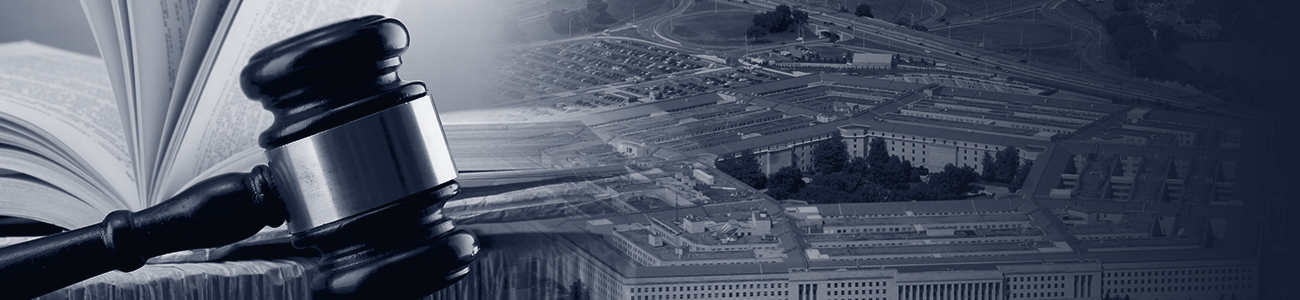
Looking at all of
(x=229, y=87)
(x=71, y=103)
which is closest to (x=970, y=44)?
(x=229, y=87)

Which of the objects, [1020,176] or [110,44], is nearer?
[110,44]

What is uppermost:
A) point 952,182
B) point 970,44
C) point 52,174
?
point 970,44

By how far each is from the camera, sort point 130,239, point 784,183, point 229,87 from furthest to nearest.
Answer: point 784,183
point 229,87
point 130,239

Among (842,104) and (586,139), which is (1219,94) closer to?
(842,104)

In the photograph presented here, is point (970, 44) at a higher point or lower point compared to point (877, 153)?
higher

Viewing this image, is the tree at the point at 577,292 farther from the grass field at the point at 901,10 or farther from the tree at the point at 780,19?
the grass field at the point at 901,10

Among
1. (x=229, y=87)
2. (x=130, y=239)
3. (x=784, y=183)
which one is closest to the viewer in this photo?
(x=130, y=239)

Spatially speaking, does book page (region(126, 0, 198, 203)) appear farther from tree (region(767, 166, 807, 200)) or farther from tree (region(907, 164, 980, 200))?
tree (region(907, 164, 980, 200))

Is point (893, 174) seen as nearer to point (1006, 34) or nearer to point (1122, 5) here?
point (1006, 34)

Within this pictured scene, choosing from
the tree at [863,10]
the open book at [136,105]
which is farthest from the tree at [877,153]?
the open book at [136,105]
